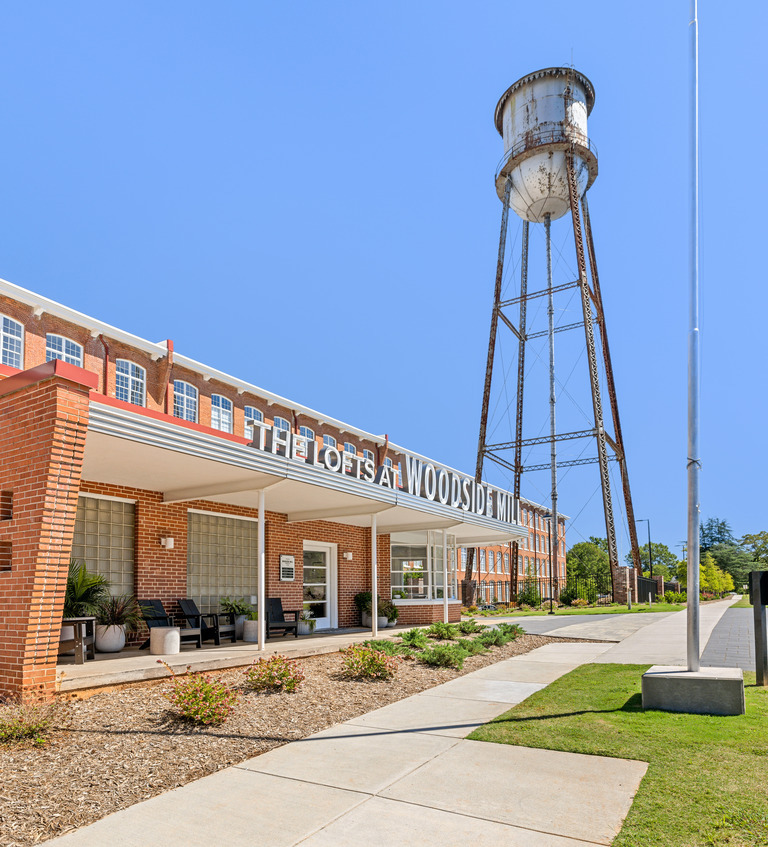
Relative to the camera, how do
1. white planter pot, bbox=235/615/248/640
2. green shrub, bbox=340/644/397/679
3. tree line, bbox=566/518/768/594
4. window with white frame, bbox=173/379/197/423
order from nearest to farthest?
green shrub, bbox=340/644/397/679 < white planter pot, bbox=235/615/248/640 < window with white frame, bbox=173/379/197/423 < tree line, bbox=566/518/768/594

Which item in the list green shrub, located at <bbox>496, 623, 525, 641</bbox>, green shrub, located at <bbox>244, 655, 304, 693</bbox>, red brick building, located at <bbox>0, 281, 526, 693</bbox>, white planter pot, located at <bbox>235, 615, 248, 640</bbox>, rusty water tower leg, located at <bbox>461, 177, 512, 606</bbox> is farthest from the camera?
rusty water tower leg, located at <bbox>461, 177, 512, 606</bbox>

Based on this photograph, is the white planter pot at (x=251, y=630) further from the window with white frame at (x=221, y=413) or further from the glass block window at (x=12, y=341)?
the window with white frame at (x=221, y=413)

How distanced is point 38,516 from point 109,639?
13.1 feet

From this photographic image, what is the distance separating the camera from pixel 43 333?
20.1m

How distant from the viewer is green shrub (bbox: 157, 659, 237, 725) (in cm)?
649

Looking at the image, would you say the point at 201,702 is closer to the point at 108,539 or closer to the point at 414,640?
the point at 108,539

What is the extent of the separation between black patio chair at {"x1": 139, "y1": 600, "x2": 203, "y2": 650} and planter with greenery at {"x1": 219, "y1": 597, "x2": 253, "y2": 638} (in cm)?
146

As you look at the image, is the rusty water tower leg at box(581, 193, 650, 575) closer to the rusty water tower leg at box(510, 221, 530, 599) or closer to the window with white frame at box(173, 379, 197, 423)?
the rusty water tower leg at box(510, 221, 530, 599)

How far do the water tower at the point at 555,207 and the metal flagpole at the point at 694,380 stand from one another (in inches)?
854

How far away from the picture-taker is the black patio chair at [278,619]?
12.8m

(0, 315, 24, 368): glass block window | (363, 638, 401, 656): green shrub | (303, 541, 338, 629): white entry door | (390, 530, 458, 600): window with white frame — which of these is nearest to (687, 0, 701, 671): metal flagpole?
(363, 638, 401, 656): green shrub

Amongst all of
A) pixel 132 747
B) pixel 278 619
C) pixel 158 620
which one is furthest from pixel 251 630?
pixel 132 747

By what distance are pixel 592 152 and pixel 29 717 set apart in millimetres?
31643

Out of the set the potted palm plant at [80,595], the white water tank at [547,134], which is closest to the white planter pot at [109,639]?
the potted palm plant at [80,595]
